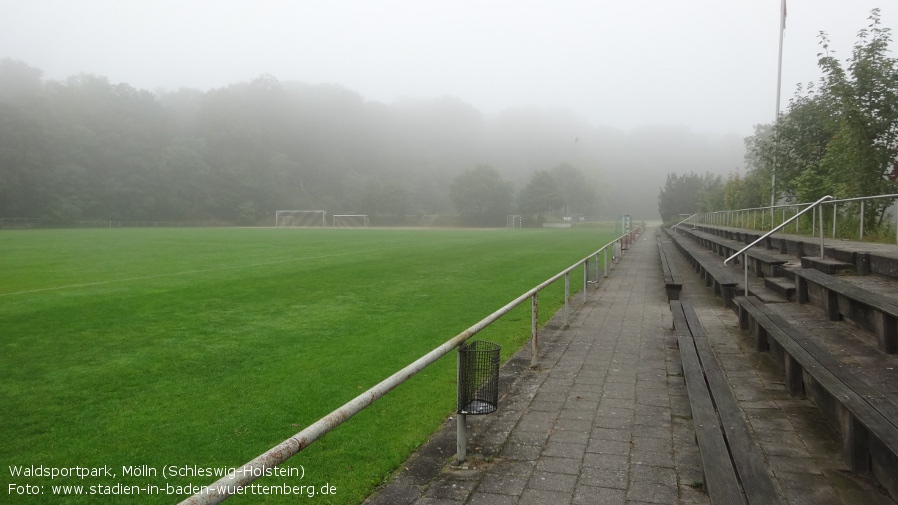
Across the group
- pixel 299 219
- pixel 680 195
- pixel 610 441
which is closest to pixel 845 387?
pixel 610 441

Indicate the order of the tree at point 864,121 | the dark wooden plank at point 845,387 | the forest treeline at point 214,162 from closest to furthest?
the dark wooden plank at point 845,387, the tree at point 864,121, the forest treeline at point 214,162

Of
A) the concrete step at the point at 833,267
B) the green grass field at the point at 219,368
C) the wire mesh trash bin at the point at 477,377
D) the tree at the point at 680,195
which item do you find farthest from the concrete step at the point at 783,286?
the tree at the point at 680,195

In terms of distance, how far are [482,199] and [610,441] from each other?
86255 mm

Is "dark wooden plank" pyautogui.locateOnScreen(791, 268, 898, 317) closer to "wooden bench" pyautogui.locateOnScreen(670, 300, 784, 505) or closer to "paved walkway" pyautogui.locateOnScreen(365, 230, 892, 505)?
"paved walkway" pyautogui.locateOnScreen(365, 230, 892, 505)

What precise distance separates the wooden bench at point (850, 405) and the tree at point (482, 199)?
3293 inches

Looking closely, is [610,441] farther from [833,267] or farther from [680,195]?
[680,195]

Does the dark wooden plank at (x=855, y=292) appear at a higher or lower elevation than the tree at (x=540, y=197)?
lower

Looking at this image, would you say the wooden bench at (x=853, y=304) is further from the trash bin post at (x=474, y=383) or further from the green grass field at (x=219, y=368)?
the green grass field at (x=219, y=368)

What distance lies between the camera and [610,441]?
406 centimetres

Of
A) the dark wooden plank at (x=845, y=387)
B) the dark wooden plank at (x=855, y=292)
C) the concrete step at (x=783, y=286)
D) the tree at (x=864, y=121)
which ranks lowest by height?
the dark wooden plank at (x=845, y=387)

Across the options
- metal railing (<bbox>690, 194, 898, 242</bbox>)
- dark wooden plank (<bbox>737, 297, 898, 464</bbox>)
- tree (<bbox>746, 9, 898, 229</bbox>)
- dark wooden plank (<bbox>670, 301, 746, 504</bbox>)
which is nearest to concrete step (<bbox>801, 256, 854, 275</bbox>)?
metal railing (<bbox>690, 194, 898, 242</bbox>)

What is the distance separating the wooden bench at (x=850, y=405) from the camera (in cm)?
294

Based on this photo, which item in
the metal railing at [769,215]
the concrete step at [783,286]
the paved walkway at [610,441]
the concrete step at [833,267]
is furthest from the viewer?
the metal railing at [769,215]

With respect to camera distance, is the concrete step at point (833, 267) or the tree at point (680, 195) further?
the tree at point (680, 195)
